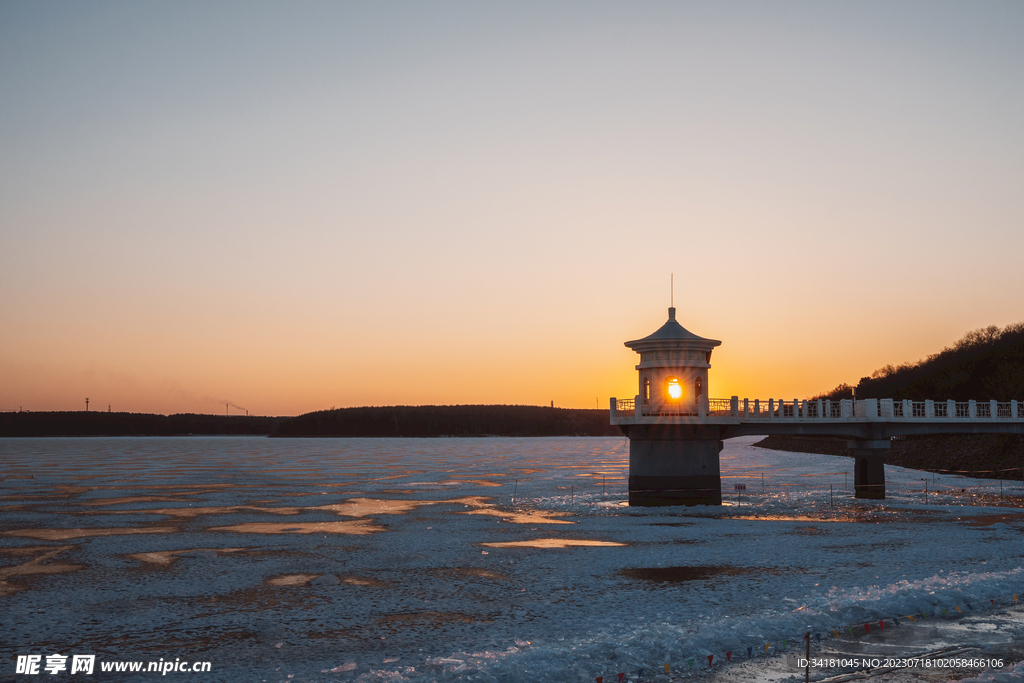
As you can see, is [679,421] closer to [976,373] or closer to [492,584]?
[492,584]

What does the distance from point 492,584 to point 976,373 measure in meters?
108

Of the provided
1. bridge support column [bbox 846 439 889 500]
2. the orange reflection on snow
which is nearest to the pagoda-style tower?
bridge support column [bbox 846 439 889 500]

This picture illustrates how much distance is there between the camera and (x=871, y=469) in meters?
47.4

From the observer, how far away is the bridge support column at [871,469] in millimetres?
46562

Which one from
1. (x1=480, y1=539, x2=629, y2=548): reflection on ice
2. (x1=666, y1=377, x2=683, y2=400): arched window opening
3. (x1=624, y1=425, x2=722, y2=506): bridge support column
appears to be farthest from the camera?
(x1=666, y1=377, x2=683, y2=400): arched window opening

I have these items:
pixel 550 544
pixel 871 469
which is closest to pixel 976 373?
pixel 871 469

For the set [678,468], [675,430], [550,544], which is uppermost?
[675,430]

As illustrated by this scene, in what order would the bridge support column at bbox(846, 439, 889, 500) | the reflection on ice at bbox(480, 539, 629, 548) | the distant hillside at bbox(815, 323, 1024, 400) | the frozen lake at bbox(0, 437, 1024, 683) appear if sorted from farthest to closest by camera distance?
the distant hillside at bbox(815, 323, 1024, 400) → the bridge support column at bbox(846, 439, 889, 500) → the reflection on ice at bbox(480, 539, 629, 548) → the frozen lake at bbox(0, 437, 1024, 683)

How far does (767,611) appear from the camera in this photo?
1808 cm

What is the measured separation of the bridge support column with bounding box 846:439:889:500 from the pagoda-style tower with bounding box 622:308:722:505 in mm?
10462

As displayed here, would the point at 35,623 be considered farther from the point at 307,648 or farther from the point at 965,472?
the point at 965,472

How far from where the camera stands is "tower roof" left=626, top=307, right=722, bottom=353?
139 feet

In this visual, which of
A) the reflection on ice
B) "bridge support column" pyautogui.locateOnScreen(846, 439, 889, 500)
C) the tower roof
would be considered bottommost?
the reflection on ice
